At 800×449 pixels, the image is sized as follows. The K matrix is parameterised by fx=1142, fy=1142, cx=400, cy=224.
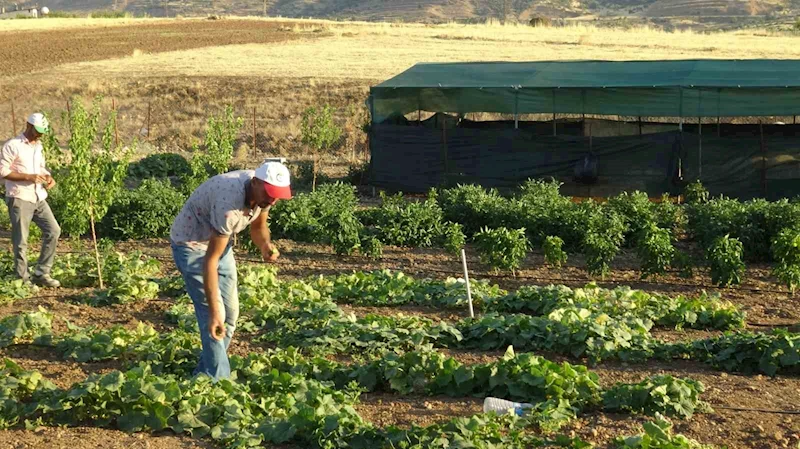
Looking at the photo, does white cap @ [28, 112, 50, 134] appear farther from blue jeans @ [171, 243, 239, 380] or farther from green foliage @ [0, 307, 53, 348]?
blue jeans @ [171, 243, 239, 380]

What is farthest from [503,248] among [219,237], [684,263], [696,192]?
[696,192]

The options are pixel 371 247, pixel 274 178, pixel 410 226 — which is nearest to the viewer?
pixel 274 178

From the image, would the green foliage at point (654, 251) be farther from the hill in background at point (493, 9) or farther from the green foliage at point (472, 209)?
the hill in background at point (493, 9)

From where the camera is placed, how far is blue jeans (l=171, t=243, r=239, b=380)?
746 cm

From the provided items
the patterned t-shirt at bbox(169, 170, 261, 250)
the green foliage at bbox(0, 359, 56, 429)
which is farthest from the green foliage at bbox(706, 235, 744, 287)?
the green foliage at bbox(0, 359, 56, 429)

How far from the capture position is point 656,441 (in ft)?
20.7

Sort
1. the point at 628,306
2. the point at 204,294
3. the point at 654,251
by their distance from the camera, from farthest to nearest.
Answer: the point at 654,251
the point at 628,306
the point at 204,294

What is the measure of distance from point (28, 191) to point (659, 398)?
667 centimetres

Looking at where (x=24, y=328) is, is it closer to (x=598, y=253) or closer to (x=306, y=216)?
(x=306, y=216)

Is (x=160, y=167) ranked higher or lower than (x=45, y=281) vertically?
lower

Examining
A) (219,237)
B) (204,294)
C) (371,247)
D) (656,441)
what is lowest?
(371,247)

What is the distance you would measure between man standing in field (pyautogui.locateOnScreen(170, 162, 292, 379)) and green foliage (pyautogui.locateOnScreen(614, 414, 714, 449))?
8.02 ft

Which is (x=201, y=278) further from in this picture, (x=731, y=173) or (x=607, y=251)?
(x=731, y=173)

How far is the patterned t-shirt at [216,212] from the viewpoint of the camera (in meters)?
6.96
